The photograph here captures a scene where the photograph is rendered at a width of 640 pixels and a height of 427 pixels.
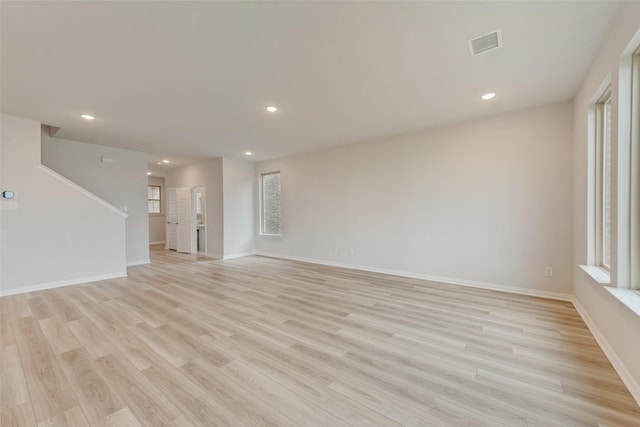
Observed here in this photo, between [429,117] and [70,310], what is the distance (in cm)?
566

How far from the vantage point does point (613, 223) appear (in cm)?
205

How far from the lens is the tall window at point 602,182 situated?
2.69 m

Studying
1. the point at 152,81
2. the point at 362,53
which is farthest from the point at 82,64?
the point at 362,53

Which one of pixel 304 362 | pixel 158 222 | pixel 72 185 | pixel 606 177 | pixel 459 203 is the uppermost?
pixel 72 185

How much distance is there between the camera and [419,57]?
8.04 ft

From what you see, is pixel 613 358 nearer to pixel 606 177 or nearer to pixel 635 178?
pixel 635 178

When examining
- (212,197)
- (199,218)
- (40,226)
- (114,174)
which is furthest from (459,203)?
(199,218)

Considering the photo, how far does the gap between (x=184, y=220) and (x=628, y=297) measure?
8952 millimetres

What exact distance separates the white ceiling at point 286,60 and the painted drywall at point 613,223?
6.5 inches

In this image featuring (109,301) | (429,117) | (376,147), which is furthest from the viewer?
(376,147)

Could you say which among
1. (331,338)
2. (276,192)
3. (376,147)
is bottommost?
(331,338)

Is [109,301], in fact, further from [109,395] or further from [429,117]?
[429,117]

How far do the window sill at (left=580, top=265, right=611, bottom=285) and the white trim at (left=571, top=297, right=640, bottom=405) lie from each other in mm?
504

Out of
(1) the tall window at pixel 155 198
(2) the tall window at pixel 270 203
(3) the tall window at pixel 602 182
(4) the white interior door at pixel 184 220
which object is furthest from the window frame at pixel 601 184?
(1) the tall window at pixel 155 198
